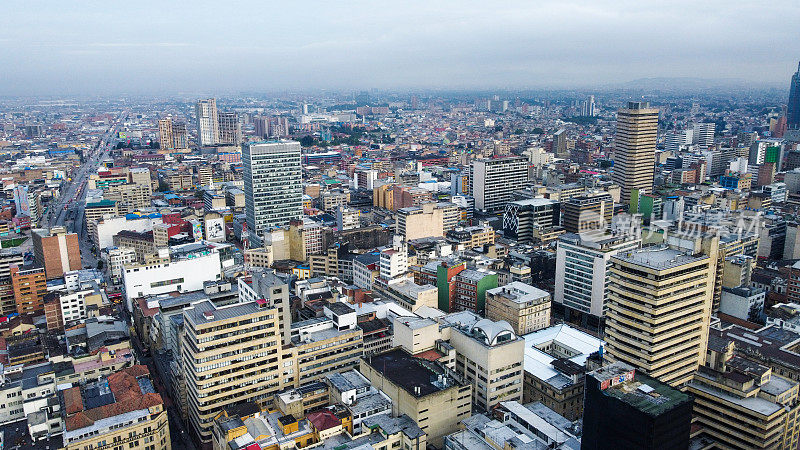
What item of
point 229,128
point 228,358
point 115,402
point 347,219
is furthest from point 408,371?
point 229,128

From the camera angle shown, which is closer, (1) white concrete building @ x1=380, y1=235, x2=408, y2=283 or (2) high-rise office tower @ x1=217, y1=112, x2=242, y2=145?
(1) white concrete building @ x1=380, y1=235, x2=408, y2=283

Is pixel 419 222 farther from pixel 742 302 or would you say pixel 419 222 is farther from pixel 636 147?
pixel 636 147

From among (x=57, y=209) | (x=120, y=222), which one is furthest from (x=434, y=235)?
(x=57, y=209)

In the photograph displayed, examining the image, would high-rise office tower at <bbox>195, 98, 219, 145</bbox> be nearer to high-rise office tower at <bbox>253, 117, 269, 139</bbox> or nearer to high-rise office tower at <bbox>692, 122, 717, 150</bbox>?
high-rise office tower at <bbox>253, 117, 269, 139</bbox>

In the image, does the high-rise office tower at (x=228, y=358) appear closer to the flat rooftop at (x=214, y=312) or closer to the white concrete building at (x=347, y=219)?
the flat rooftop at (x=214, y=312)


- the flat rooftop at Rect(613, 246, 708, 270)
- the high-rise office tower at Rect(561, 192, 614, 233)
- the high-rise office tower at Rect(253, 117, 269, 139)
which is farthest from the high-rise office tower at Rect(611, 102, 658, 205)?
the high-rise office tower at Rect(253, 117, 269, 139)

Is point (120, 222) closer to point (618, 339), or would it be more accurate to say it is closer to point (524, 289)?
point (524, 289)

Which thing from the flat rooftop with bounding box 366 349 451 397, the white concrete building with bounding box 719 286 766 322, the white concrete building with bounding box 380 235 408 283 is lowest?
the white concrete building with bounding box 719 286 766 322
